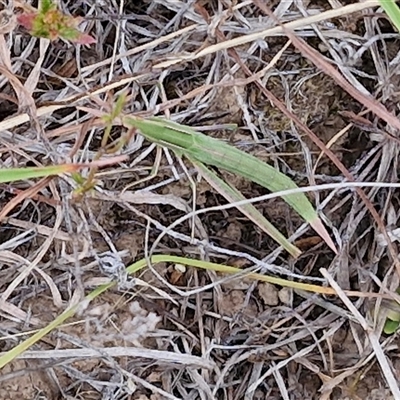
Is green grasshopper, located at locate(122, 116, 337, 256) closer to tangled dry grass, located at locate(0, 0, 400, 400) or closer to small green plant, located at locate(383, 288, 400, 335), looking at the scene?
tangled dry grass, located at locate(0, 0, 400, 400)

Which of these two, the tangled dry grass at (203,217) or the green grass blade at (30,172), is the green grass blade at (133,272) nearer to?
the tangled dry grass at (203,217)

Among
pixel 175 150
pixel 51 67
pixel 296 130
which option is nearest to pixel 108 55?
pixel 51 67

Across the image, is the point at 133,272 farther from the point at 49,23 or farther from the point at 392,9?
the point at 392,9

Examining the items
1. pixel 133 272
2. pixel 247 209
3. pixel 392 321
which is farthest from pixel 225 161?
pixel 392 321

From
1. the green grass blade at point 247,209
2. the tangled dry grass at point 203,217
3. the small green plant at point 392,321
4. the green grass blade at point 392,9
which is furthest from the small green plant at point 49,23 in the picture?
the small green plant at point 392,321

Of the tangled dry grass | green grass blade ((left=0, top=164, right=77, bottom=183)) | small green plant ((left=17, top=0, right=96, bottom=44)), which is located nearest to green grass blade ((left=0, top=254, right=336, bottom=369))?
the tangled dry grass

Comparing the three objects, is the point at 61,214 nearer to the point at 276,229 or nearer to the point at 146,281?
the point at 146,281

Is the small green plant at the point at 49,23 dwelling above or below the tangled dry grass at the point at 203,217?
above
